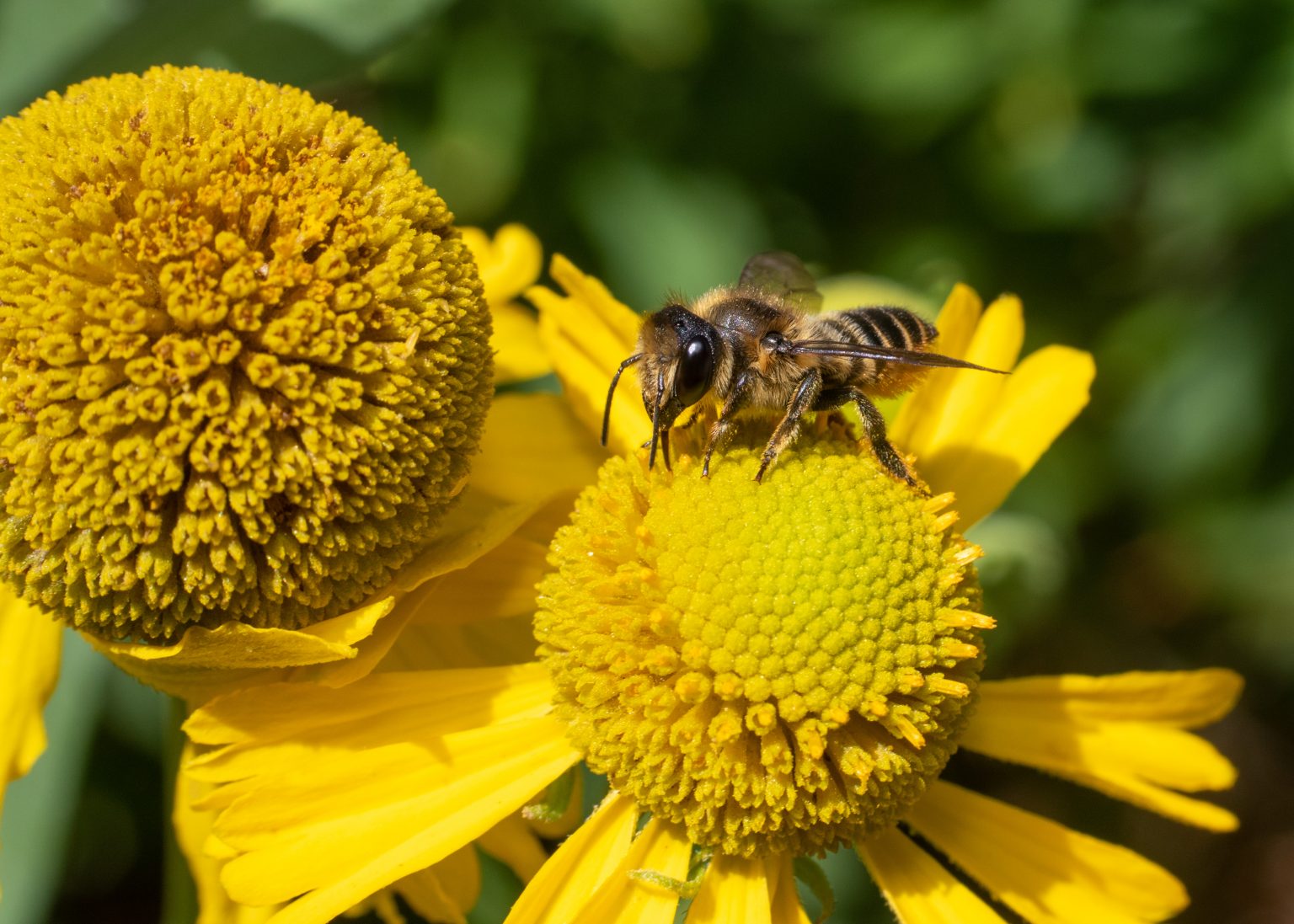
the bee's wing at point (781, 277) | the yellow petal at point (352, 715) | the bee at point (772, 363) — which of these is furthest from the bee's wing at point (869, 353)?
the yellow petal at point (352, 715)

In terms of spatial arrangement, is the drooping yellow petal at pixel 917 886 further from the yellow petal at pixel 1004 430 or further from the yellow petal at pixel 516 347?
the yellow petal at pixel 516 347

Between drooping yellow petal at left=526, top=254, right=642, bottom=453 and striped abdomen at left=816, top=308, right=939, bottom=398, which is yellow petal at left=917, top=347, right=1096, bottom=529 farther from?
drooping yellow petal at left=526, top=254, right=642, bottom=453

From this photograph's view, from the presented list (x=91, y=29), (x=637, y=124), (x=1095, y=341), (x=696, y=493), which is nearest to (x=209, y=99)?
(x=696, y=493)

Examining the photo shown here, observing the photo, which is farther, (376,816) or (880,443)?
(880,443)

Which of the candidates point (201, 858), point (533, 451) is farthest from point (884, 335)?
point (201, 858)

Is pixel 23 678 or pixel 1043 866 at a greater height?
pixel 1043 866

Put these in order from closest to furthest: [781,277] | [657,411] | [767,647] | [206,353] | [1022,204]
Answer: [206,353], [767,647], [657,411], [781,277], [1022,204]

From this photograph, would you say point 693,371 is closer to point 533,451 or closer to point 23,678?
point 533,451
